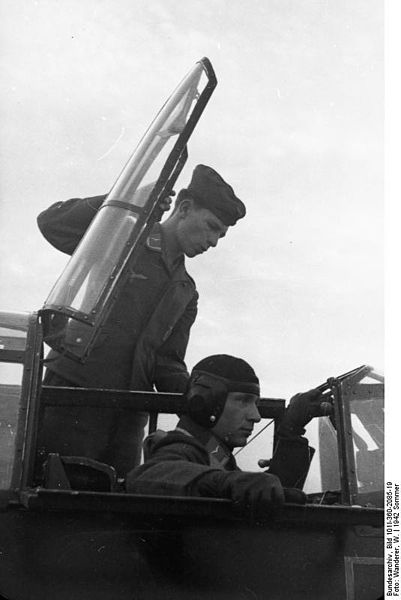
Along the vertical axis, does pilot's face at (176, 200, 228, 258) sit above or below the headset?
above

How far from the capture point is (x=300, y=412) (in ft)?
8.24

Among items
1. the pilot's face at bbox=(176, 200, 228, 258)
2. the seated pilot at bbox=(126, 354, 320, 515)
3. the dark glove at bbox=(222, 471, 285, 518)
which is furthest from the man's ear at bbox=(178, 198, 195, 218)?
the dark glove at bbox=(222, 471, 285, 518)

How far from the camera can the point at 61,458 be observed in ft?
6.58

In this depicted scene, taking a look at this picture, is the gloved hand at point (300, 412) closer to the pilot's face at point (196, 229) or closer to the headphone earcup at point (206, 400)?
the headphone earcup at point (206, 400)

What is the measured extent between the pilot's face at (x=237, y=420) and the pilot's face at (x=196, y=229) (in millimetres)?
605

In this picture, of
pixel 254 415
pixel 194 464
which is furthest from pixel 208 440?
pixel 194 464

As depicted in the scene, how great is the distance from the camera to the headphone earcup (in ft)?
7.28

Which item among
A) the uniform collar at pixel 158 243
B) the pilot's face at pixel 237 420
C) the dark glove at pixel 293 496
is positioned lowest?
the dark glove at pixel 293 496

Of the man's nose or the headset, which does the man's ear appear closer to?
the headset

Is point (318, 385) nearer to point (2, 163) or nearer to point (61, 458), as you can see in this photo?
point (61, 458)

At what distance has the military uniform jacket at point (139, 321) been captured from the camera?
8.16 ft

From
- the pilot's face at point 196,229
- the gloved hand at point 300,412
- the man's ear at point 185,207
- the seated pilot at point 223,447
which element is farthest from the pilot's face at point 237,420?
the man's ear at point 185,207

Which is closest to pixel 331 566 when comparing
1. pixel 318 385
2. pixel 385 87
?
pixel 318 385

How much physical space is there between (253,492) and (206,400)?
19.2 inches
